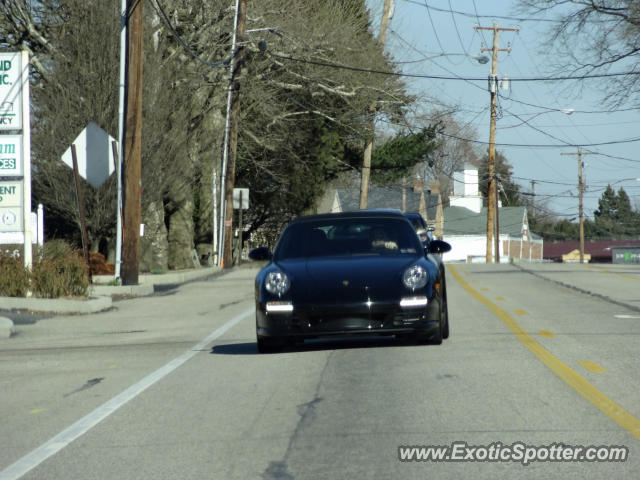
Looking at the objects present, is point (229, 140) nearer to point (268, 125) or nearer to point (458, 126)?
point (268, 125)

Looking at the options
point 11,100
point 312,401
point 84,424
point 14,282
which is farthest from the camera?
point 11,100

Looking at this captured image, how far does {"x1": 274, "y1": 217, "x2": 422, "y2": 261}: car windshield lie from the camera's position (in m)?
11.7

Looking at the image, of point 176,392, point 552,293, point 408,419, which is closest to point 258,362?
point 176,392

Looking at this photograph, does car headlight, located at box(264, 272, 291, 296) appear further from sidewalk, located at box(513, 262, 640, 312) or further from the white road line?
sidewalk, located at box(513, 262, 640, 312)

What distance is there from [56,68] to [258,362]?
20.0 metres

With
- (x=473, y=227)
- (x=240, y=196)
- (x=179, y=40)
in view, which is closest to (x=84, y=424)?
(x=179, y=40)

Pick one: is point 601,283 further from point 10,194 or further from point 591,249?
point 591,249

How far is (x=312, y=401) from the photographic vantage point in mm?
8070

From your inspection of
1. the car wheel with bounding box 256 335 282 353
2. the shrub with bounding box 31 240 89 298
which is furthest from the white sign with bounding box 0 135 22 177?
the car wheel with bounding box 256 335 282 353

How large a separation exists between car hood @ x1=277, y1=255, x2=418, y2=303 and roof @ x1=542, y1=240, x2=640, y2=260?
104 metres

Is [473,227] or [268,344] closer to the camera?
[268,344]

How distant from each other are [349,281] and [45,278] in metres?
9.73

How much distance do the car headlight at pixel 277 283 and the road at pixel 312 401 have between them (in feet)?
2.34

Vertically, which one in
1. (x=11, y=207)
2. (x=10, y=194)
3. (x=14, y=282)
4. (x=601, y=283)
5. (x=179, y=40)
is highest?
(x=179, y=40)
